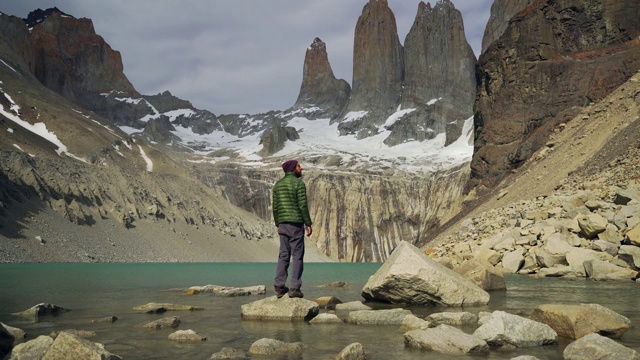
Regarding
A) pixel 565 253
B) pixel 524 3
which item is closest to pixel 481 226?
pixel 565 253

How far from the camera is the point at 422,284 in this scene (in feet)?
39.5

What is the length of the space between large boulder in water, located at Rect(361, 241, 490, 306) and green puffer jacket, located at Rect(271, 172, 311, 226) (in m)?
2.42

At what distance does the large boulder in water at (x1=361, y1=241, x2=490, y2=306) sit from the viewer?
12.1m

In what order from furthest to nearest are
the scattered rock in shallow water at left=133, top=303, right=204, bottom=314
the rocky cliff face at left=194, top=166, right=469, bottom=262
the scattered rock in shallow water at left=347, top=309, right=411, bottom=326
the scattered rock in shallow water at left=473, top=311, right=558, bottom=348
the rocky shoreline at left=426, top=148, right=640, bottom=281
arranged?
1. the rocky cliff face at left=194, top=166, right=469, bottom=262
2. the rocky shoreline at left=426, top=148, right=640, bottom=281
3. the scattered rock in shallow water at left=133, top=303, right=204, bottom=314
4. the scattered rock in shallow water at left=347, top=309, right=411, bottom=326
5. the scattered rock in shallow water at left=473, top=311, right=558, bottom=348

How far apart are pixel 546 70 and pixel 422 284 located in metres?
62.9

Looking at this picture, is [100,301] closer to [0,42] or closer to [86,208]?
[86,208]

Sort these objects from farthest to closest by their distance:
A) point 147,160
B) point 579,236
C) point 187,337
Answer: point 147,160 → point 579,236 → point 187,337

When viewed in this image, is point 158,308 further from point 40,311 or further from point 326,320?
point 326,320

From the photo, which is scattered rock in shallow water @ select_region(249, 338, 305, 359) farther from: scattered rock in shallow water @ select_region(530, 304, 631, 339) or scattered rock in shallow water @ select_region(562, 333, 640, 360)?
scattered rock in shallow water @ select_region(530, 304, 631, 339)

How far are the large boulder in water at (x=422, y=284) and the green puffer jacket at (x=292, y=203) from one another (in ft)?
7.92

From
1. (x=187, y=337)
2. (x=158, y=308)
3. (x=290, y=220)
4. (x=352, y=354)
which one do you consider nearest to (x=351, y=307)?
(x=290, y=220)

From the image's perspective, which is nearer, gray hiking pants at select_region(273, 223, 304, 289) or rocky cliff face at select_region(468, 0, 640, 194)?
gray hiking pants at select_region(273, 223, 304, 289)

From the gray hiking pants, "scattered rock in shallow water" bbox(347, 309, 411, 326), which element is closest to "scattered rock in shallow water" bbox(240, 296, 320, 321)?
the gray hiking pants

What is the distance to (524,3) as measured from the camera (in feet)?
502
